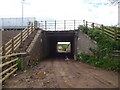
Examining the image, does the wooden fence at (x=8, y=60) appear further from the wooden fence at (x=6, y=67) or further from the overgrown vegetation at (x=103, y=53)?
the overgrown vegetation at (x=103, y=53)

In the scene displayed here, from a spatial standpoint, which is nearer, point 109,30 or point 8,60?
point 8,60

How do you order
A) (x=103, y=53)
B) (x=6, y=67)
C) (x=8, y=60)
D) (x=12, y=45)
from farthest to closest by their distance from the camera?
(x=103, y=53) → (x=12, y=45) → (x=8, y=60) → (x=6, y=67)

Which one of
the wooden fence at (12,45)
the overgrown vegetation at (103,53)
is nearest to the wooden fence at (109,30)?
the overgrown vegetation at (103,53)

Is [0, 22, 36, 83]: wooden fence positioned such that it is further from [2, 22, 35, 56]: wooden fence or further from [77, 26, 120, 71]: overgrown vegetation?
[77, 26, 120, 71]: overgrown vegetation

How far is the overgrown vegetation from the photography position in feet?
36.9

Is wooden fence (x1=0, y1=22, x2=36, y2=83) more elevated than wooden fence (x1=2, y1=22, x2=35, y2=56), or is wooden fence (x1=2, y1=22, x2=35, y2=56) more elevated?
wooden fence (x1=2, y1=22, x2=35, y2=56)

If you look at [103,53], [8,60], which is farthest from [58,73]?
[103,53]

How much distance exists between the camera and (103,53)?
507 inches

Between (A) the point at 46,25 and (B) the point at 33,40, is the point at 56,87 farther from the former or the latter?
(A) the point at 46,25

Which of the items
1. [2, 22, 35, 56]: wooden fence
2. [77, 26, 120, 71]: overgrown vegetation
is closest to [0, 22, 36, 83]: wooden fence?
[2, 22, 35, 56]: wooden fence

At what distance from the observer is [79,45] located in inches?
707

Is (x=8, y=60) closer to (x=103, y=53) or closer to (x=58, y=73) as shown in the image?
(x=58, y=73)

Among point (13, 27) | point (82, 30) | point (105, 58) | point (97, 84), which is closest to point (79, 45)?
point (82, 30)

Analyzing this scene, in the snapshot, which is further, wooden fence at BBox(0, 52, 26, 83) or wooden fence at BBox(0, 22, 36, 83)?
wooden fence at BBox(0, 22, 36, 83)
